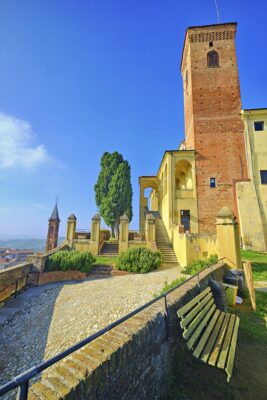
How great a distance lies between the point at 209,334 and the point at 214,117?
21647 millimetres

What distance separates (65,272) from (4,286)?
12.9ft

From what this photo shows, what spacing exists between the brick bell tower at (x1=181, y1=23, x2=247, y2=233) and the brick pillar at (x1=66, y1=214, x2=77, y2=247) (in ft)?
40.0

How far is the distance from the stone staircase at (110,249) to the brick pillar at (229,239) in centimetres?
980

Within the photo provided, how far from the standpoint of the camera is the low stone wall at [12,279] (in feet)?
29.7

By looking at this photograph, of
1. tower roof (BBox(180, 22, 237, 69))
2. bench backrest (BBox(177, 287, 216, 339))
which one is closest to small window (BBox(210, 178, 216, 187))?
bench backrest (BBox(177, 287, 216, 339))

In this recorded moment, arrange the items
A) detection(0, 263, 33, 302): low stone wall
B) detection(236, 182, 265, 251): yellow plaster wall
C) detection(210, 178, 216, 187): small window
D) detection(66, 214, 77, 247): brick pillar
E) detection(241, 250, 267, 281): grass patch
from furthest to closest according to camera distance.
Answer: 1. detection(210, 178, 216, 187): small window
2. detection(66, 214, 77, 247): brick pillar
3. detection(236, 182, 265, 251): yellow plaster wall
4. detection(241, 250, 267, 281): grass patch
5. detection(0, 263, 33, 302): low stone wall

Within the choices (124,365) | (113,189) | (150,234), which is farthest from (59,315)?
(113,189)

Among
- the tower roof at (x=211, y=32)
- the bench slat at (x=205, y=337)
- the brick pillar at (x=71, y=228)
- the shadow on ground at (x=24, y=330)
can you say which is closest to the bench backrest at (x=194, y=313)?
the bench slat at (x=205, y=337)

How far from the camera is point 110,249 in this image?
18.2 meters

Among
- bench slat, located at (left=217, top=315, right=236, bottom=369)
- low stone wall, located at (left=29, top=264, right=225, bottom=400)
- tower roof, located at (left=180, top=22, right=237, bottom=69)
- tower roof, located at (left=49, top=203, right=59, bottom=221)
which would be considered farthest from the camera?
tower roof, located at (left=49, top=203, right=59, bottom=221)

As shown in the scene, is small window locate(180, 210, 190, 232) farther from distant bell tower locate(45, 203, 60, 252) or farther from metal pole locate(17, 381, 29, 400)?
metal pole locate(17, 381, 29, 400)

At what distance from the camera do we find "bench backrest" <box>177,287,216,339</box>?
3438 mm

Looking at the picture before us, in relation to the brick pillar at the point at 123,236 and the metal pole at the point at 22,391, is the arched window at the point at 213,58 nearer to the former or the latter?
the brick pillar at the point at 123,236

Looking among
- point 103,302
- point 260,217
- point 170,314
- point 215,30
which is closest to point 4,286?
point 103,302
